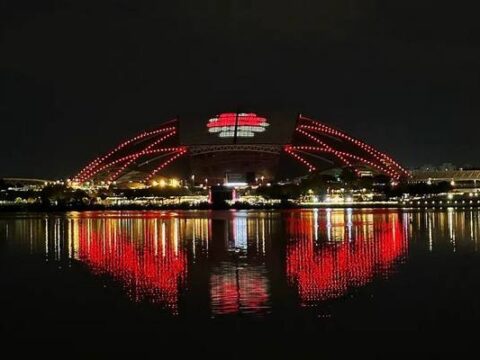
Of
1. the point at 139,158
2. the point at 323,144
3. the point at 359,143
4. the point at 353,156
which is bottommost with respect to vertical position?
the point at 353,156

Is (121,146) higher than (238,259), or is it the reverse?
(121,146)

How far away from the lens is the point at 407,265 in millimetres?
22672

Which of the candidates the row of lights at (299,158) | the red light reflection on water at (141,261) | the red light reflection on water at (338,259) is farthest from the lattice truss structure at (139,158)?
the red light reflection on water at (338,259)

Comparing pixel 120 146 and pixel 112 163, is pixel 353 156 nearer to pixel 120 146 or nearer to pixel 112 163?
pixel 120 146

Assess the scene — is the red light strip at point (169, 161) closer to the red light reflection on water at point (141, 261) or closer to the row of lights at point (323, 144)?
the row of lights at point (323, 144)

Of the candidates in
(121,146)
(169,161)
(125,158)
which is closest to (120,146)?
(121,146)

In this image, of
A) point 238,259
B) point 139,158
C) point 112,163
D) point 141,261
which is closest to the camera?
point 141,261

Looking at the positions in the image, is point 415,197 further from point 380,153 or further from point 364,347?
point 364,347

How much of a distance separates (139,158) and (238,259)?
8634 cm

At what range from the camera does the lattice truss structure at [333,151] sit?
108938 millimetres

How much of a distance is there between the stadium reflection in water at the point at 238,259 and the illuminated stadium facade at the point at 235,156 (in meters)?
68.0

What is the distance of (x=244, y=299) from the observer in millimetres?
16781

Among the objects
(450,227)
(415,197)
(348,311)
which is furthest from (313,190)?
(348,311)

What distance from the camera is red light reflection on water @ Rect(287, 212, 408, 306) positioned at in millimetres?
18344
